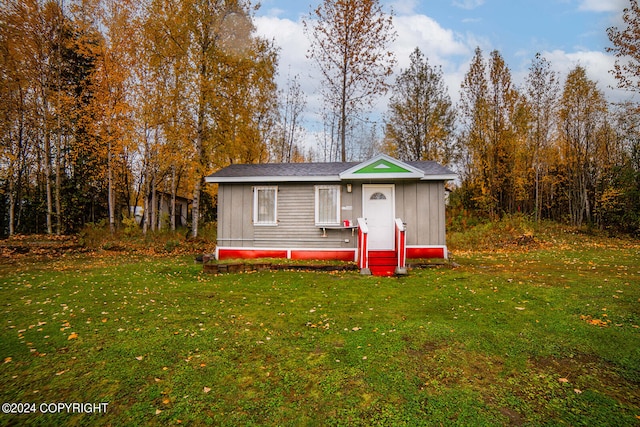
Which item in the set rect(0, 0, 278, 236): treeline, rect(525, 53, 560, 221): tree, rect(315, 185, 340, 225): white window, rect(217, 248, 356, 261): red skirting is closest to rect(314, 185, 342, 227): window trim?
rect(315, 185, 340, 225): white window

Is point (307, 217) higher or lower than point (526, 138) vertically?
lower

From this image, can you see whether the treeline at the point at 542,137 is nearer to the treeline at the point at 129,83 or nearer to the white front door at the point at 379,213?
the white front door at the point at 379,213

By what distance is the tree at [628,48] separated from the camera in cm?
1349

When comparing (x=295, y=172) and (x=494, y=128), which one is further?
(x=494, y=128)

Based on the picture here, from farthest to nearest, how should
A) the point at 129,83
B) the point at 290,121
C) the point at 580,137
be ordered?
1. the point at 290,121
2. the point at 580,137
3. the point at 129,83

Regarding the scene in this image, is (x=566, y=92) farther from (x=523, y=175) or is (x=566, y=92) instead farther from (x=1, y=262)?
(x=1, y=262)

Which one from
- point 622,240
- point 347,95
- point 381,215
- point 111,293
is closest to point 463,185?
point 622,240

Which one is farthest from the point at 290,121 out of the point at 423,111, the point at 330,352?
the point at 330,352

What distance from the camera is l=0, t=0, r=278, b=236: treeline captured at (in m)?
13.5

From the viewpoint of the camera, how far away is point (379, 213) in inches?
415

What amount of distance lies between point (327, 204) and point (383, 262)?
285 centimetres

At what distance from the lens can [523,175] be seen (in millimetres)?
19234

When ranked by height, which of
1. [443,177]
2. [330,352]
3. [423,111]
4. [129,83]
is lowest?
[330,352]

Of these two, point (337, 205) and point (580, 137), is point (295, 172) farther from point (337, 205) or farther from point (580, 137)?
point (580, 137)
